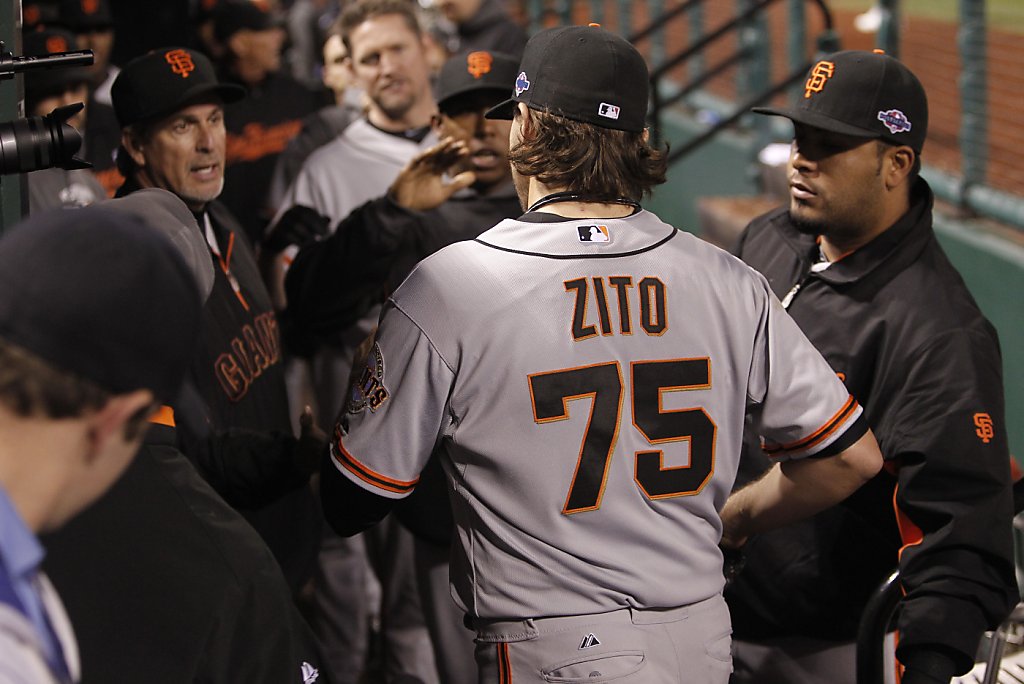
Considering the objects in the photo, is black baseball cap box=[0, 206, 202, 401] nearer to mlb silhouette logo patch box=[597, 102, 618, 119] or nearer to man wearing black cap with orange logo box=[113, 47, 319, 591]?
mlb silhouette logo patch box=[597, 102, 618, 119]

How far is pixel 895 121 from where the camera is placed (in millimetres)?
2691

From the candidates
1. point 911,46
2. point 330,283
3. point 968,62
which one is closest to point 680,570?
point 330,283

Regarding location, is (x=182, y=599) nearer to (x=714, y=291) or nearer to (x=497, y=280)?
(x=497, y=280)

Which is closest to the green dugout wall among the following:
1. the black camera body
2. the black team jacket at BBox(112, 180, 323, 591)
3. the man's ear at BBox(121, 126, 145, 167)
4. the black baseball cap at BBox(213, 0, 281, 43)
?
the black team jacket at BBox(112, 180, 323, 591)

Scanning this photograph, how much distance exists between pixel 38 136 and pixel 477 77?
5.77 feet

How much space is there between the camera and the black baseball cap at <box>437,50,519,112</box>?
3295 millimetres

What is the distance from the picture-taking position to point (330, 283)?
10.5 feet

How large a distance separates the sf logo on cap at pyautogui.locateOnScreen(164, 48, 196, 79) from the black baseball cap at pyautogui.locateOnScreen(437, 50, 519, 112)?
0.74 m

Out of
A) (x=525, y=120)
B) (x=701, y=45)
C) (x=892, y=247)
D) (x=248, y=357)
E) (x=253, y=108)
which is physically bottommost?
(x=701, y=45)

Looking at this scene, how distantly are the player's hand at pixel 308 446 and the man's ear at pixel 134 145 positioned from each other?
966 millimetres

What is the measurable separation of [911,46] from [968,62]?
386 cm

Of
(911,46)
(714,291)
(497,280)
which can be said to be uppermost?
(497,280)

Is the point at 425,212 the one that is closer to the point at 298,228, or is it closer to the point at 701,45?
the point at 298,228

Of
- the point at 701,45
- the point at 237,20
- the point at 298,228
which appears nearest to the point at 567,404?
the point at 298,228
